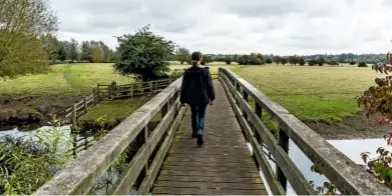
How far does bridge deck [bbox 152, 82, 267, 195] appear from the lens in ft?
14.8

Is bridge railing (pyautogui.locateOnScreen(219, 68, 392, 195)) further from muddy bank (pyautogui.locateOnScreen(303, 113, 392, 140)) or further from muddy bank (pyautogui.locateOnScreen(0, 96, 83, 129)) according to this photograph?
muddy bank (pyautogui.locateOnScreen(0, 96, 83, 129))

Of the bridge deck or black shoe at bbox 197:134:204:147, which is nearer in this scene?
the bridge deck

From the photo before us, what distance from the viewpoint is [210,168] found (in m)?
5.29

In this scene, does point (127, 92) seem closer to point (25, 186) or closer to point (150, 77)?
point (150, 77)

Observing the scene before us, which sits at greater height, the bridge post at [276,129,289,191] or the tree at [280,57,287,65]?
the tree at [280,57,287,65]

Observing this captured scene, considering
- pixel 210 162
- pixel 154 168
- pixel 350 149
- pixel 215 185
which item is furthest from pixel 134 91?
pixel 215 185

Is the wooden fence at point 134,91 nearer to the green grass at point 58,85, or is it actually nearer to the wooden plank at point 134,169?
the green grass at point 58,85

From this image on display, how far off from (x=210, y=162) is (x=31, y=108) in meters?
28.0

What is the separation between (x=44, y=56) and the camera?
28375 millimetres

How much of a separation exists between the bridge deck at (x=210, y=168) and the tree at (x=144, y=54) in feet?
75.9

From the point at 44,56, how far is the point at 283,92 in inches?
834

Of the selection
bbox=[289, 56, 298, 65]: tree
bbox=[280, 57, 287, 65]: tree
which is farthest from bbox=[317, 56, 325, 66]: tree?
bbox=[280, 57, 287, 65]: tree

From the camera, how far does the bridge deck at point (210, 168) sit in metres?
4.52

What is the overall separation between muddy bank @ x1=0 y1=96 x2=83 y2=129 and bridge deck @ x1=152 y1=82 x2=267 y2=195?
19.4 m
